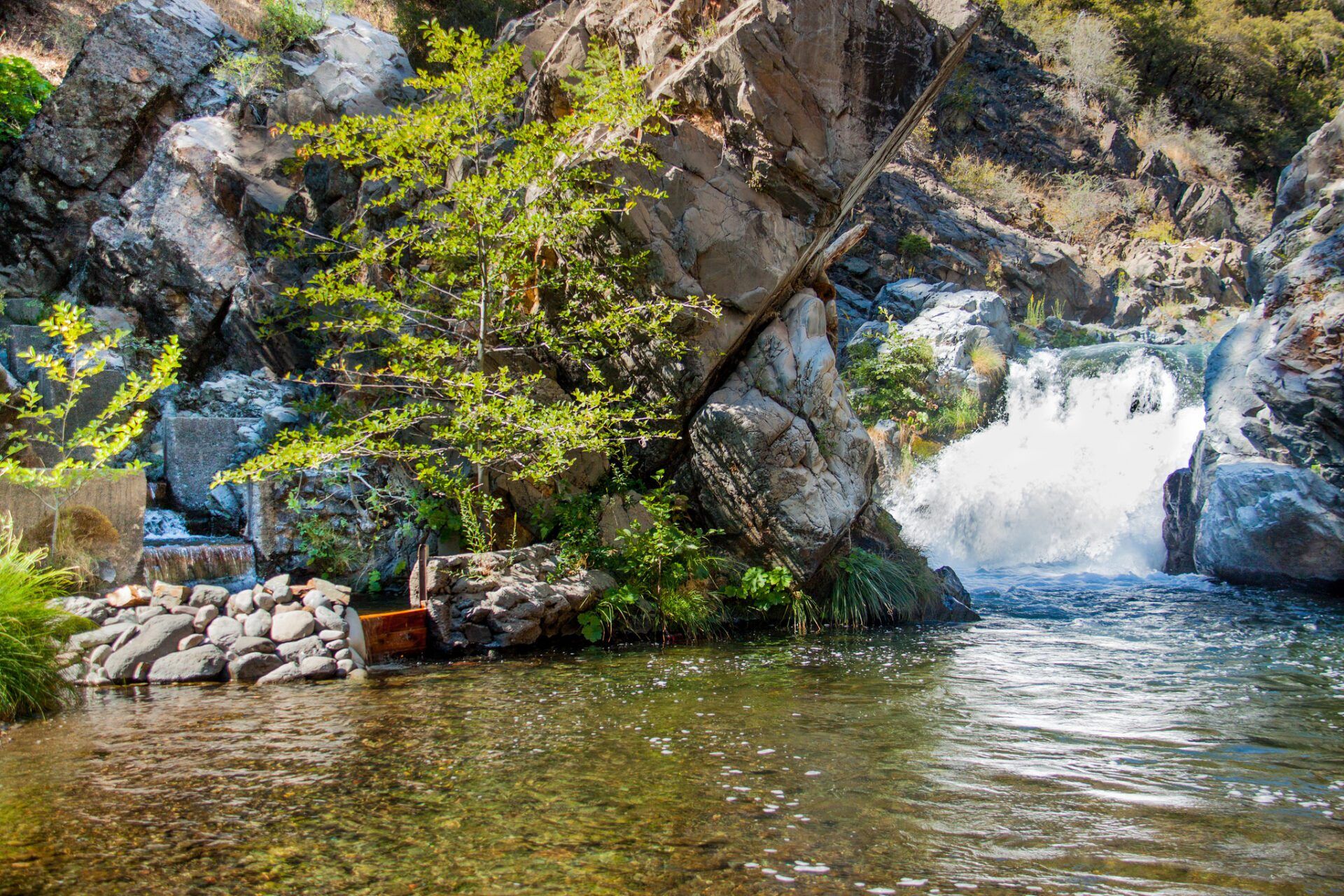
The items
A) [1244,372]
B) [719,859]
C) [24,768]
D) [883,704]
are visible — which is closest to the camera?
[719,859]

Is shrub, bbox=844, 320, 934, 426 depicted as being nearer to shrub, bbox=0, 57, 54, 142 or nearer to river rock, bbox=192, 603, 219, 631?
river rock, bbox=192, 603, 219, 631

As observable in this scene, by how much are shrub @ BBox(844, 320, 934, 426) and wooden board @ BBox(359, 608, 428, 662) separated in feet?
35.2

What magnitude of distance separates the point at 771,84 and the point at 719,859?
782 centimetres

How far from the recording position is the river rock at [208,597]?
654 centimetres

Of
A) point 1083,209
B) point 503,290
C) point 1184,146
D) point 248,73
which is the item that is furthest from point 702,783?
point 1184,146

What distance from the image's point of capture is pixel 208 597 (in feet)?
21.5

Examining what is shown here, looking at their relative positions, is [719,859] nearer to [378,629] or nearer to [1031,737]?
[1031,737]

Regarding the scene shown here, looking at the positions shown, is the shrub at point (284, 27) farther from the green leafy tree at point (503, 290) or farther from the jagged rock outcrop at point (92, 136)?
the green leafy tree at point (503, 290)

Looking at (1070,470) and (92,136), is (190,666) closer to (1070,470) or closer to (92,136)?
(92,136)

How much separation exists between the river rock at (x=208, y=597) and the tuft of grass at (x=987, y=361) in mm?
14349

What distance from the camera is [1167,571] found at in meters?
12.6

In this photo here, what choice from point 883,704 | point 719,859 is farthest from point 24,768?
point 883,704

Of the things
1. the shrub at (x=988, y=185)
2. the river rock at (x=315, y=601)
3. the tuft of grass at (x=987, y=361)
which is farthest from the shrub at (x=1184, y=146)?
the river rock at (x=315, y=601)

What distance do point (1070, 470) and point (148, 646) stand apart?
13.8 m
